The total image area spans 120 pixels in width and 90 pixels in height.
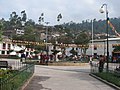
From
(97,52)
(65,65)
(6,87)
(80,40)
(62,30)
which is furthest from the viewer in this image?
(62,30)

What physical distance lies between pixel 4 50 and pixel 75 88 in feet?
275

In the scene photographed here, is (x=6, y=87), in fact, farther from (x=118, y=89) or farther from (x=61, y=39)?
(x=61, y=39)

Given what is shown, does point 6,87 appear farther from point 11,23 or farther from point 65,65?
point 11,23

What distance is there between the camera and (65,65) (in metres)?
46.0

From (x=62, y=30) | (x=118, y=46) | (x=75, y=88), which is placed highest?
(x=62, y=30)

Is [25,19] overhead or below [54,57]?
overhead

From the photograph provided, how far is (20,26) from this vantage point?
190 meters

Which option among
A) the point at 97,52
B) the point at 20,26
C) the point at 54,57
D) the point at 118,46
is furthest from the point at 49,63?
the point at 20,26

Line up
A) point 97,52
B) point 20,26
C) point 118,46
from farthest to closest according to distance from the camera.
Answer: point 20,26, point 97,52, point 118,46

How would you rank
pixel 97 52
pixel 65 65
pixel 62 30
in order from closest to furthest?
pixel 65 65, pixel 97 52, pixel 62 30

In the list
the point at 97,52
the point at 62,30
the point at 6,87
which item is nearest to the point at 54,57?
the point at 6,87

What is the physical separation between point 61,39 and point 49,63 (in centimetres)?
7046

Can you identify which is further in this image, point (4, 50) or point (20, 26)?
point (20, 26)

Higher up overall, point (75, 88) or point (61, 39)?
point (61, 39)
